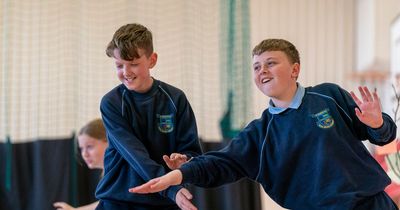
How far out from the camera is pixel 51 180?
3.77 meters

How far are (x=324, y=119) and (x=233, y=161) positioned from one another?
361 mm

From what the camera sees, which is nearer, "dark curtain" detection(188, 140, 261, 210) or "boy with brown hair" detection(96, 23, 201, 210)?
"boy with brown hair" detection(96, 23, 201, 210)

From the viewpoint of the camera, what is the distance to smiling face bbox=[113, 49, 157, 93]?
A: 176 cm

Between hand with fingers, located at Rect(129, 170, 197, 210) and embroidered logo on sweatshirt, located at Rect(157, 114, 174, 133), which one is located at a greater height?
embroidered logo on sweatshirt, located at Rect(157, 114, 174, 133)

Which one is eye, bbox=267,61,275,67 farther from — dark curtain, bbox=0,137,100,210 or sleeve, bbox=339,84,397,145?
dark curtain, bbox=0,137,100,210

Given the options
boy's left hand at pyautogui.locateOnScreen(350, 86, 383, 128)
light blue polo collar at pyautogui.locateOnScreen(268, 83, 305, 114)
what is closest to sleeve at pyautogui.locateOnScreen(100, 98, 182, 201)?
light blue polo collar at pyautogui.locateOnScreen(268, 83, 305, 114)

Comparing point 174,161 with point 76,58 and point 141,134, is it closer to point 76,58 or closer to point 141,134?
point 141,134

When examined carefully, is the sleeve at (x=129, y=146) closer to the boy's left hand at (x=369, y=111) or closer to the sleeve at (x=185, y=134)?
the sleeve at (x=185, y=134)

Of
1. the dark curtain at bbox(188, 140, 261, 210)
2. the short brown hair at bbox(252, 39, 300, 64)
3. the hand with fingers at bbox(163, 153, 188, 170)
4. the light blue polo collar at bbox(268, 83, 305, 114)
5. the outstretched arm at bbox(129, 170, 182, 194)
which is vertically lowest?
the dark curtain at bbox(188, 140, 261, 210)

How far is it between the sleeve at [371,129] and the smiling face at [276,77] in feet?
0.60

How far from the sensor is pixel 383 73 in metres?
3.75

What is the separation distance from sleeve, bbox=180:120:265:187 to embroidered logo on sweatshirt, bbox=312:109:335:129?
0.72ft

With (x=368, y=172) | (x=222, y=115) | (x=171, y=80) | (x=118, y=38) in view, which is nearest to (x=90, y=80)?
(x=171, y=80)

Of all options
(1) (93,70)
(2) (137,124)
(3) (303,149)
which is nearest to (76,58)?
(1) (93,70)
